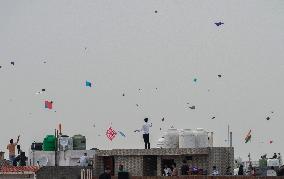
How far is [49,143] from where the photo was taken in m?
62.5

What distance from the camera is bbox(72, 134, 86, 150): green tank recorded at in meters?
62.8

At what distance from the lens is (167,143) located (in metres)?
58.4

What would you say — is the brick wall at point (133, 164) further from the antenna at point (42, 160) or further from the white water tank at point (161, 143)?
the antenna at point (42, 160)

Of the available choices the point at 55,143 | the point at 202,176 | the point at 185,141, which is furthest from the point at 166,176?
the point at 55,143

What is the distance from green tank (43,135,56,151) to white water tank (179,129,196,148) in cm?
918

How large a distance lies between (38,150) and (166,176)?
14.8 m

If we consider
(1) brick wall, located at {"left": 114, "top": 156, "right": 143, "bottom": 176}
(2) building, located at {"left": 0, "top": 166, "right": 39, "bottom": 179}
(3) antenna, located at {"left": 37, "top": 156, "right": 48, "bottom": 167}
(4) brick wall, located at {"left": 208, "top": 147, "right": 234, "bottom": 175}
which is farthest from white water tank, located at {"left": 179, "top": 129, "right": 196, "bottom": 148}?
(3) antenna, located at {"left": 37, "top": 156, "right": 48, "bottom": 167}

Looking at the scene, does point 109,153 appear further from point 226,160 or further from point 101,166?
point 226,160

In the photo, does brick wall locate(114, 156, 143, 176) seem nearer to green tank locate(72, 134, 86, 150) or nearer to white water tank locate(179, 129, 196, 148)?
white water tank locate(179, 129, 196, 148)

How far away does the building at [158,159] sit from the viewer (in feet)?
181

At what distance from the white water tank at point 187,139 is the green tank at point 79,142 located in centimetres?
807

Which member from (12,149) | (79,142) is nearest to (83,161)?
(79,142)

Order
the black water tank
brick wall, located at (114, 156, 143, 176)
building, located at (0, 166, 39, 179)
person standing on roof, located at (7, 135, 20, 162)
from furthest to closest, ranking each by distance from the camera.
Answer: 1. the black water tank
2. person standing on roof, located at (7, 135, 20, 162)
3. brick wall, located at (114, 156, 143, 176)
4. building, located at (0, 166, 39, 179)

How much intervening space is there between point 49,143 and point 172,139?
8777 millimetres
